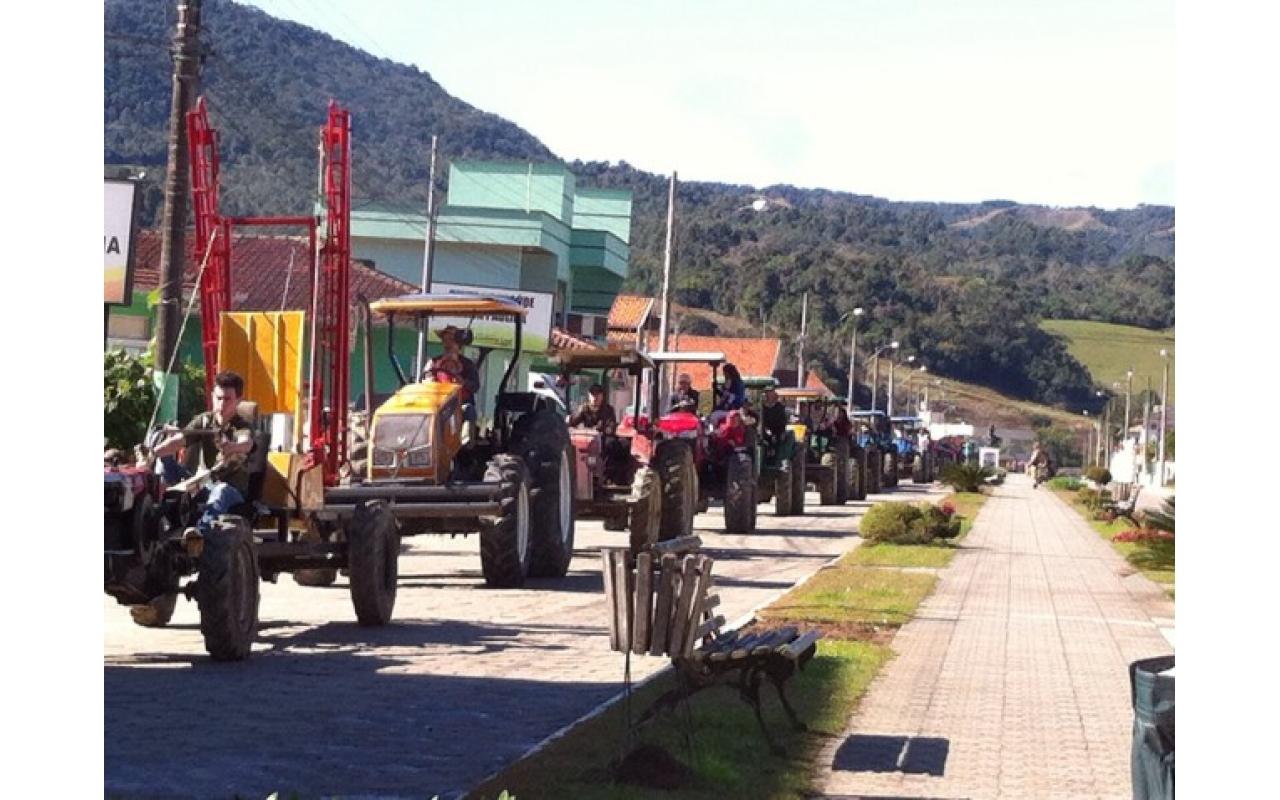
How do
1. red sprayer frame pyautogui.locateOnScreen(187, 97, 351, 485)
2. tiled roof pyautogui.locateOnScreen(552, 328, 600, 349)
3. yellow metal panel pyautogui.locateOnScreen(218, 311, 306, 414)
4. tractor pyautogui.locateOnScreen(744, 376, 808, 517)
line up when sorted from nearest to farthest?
yellow metal panel pyautogui.locateOnScreen(218, 311, 306, 414) → red sprayer frame pyautogui.locateOnScreen(187, 97, 351, 485) → tractor pyautogui.locateOnScreen(744, 376, 808, 517) → tiled roof pyautogui.locateOnScreen(552, 328, 600, 349)

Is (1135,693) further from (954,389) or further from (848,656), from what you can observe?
(954,389)

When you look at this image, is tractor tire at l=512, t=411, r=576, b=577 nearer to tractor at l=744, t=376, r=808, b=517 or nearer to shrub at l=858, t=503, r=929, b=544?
shrub at l=858, t=503, r=929, b=544

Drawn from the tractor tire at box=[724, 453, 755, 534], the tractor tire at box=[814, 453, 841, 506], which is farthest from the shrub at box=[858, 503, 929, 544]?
the tractor tire at box=[814, 453, 841, 506]

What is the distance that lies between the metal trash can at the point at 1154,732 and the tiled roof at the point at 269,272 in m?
36.8

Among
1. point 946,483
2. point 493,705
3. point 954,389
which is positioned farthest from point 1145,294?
point 493,705

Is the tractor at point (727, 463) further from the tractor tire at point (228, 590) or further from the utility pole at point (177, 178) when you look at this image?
the tractor tire at point (228, 590)

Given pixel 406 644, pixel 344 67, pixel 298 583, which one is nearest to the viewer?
pixel 406 644

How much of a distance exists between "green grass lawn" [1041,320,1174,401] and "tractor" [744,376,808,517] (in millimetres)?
60335

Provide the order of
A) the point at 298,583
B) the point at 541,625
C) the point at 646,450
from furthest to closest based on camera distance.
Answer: the point at 646,450, the point at 298,583, the point at 541,625

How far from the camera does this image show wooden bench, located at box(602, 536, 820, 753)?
10.2 metres

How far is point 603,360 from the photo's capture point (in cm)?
2289

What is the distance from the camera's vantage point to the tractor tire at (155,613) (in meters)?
14.6

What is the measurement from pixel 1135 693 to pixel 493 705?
198 inches

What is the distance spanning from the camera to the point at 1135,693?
7449 mm
